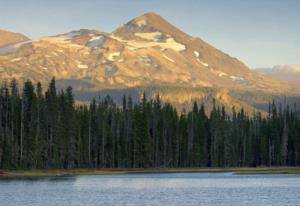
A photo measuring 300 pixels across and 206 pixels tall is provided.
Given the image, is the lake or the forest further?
the forest

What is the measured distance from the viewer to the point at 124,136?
16662cm

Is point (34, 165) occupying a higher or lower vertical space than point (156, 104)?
lower

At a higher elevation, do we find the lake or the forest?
the forest

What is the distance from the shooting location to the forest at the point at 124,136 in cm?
14012

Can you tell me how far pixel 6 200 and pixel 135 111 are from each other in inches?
3794

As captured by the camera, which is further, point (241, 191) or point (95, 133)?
point (95, 133)

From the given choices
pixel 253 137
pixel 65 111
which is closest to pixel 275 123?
pixel 253 137

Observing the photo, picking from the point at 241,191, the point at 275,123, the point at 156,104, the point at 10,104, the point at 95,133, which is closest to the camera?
the point at 241,191

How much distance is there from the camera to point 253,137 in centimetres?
19350

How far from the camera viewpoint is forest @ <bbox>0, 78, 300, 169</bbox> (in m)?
140

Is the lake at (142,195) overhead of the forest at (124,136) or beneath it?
beneath

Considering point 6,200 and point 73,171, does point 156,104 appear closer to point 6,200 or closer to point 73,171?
point 73,171

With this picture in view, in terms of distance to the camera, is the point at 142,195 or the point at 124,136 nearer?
the point at 142,195

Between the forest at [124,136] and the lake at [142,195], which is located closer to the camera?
the lake at [142,195]
